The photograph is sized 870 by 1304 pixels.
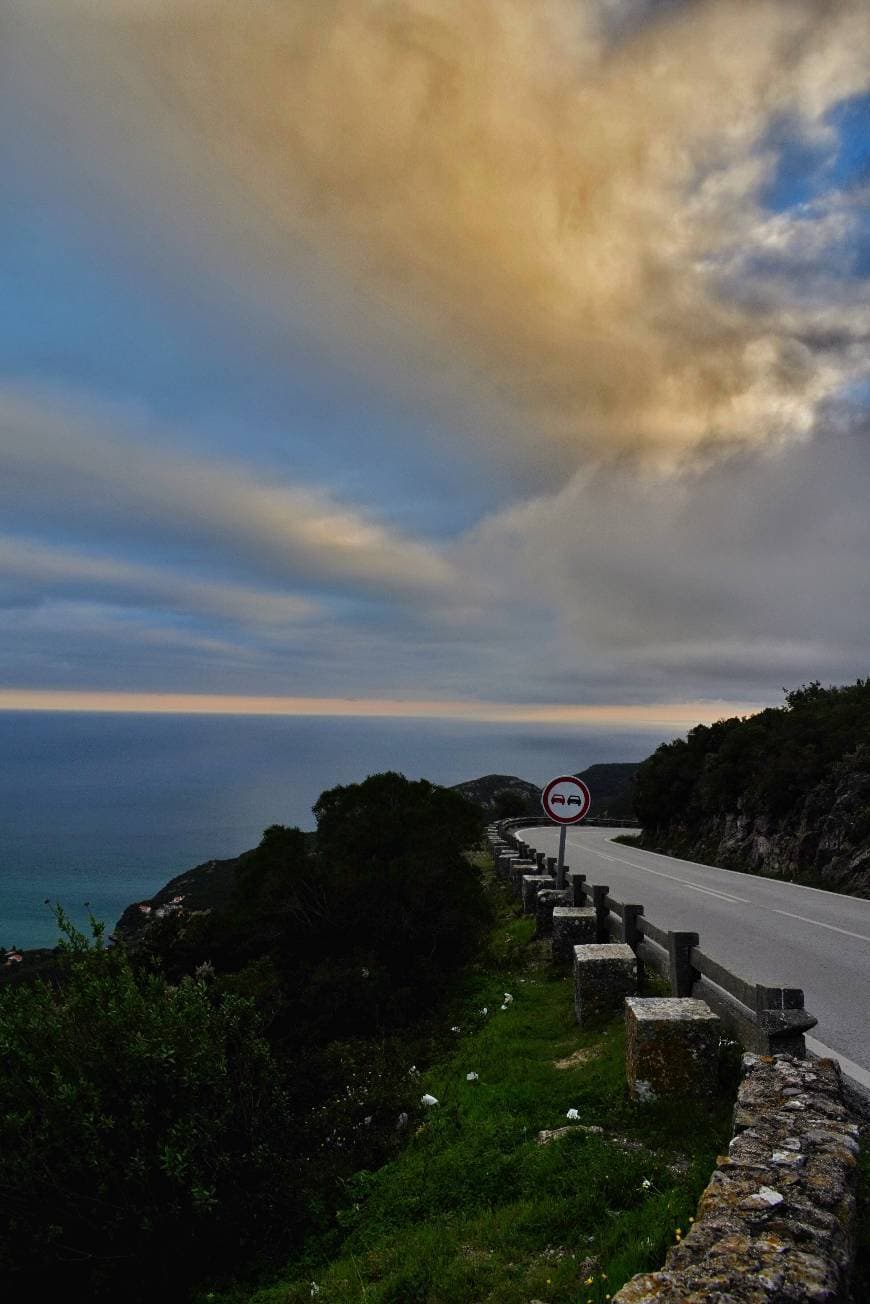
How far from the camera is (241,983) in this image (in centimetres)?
1031

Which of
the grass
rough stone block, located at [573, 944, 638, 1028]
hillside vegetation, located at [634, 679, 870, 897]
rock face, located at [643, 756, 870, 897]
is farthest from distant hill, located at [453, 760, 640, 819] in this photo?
the grass

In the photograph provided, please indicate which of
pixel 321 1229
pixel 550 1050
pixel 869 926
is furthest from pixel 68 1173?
pixel 869 926

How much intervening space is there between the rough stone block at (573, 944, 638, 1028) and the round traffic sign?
350 centimetres

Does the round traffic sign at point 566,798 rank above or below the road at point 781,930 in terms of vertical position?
above

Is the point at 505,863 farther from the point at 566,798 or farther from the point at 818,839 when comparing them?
the point at 566,798

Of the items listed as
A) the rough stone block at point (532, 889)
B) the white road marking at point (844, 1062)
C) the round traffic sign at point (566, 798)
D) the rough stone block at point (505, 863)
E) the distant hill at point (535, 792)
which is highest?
the round traffic sign at point (566, 798)

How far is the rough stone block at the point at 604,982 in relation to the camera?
8.68m

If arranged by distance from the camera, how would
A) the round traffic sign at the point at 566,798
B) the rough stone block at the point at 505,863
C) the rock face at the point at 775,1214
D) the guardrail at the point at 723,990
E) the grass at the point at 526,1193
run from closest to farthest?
1. the rock face at the point at 775,1214
2. the grass at the point at 526,1193
3. the guardrail at the point at 723,990
4. the round traffic sign at the point at 566,798
5. the rough stone block at the point at 505,863

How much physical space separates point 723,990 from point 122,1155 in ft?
18.0

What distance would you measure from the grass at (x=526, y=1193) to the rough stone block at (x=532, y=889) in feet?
23.6

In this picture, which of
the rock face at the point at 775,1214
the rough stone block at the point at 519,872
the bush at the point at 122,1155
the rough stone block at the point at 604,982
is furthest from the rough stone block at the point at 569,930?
the rough stone block at the point at 519,872

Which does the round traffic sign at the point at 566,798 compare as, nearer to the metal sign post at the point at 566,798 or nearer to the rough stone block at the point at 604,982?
the metal sign post at the point at 566,798

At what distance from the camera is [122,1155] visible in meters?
6.40

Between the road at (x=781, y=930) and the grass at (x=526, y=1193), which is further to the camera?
the road at (x=781, y=930)
